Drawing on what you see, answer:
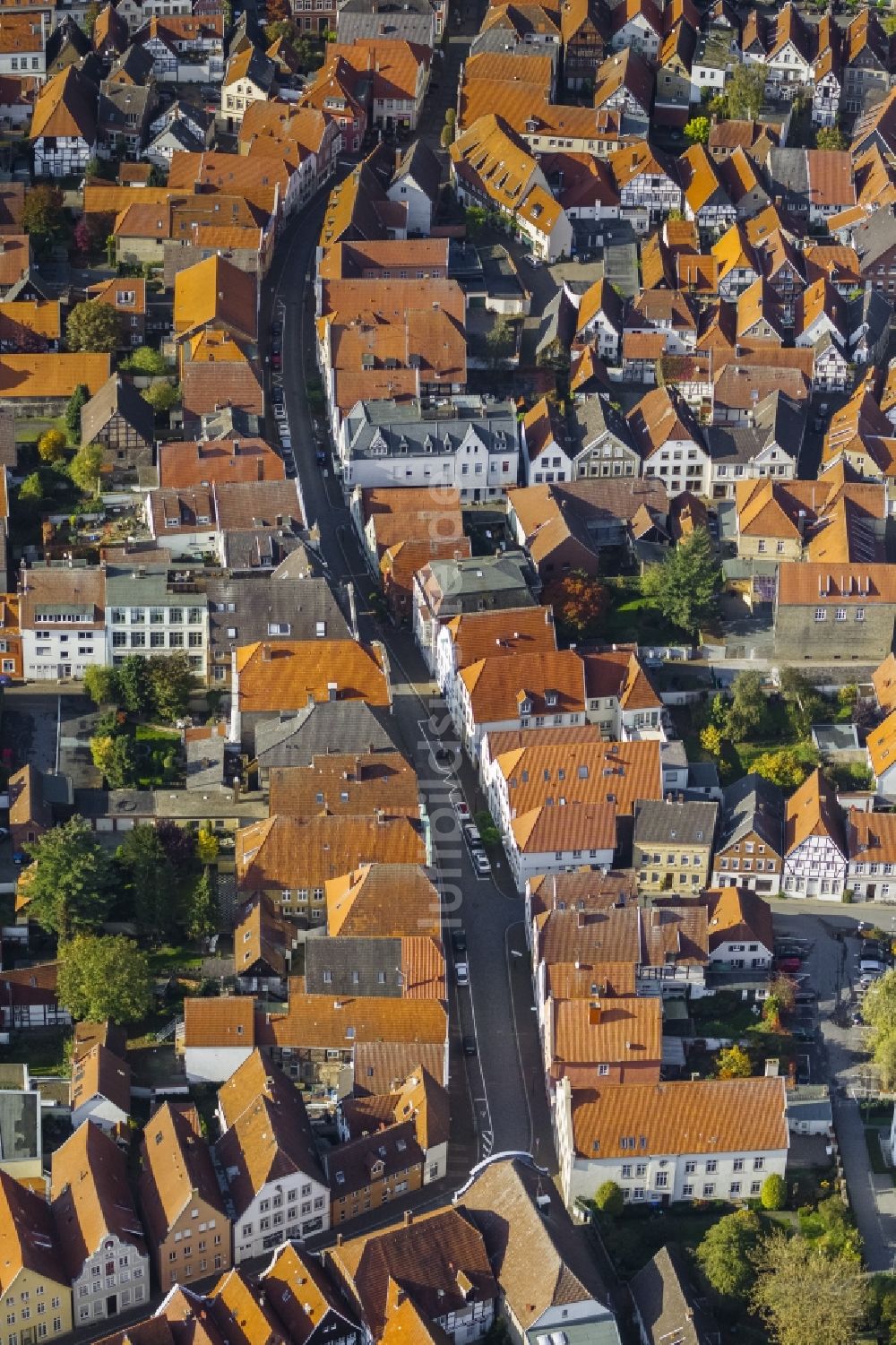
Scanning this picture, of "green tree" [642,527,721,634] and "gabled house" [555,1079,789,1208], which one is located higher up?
"green tree" [642,527,721,634]

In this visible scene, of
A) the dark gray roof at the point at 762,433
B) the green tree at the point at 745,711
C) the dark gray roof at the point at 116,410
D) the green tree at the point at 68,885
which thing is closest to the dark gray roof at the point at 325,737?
the green tree at the point at 68,885

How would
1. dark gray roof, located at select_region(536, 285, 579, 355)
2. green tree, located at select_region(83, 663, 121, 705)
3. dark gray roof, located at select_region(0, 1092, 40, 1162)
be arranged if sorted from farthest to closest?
dark gray roof, located at select_region(536, 285, 579, 355) < green tree, located at select_region(83, 663, 121, 705) < dark gray roof, located at select_region(0, 1092, 40, 1162)

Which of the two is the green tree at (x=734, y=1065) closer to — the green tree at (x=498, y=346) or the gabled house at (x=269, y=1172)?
the gabled house at (x=269, y=1172)

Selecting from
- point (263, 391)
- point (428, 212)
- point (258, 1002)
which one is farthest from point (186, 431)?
point (258, 1002)

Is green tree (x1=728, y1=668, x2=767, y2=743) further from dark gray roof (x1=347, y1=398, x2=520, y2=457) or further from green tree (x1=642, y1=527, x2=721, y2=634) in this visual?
dark gray roof (x1=347, y1=398, x2=520, y2=457)

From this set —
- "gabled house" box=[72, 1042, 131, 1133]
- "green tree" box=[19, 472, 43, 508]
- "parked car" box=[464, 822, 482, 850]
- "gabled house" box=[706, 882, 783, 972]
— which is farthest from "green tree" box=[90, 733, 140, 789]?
"gabled house" box=[706, 882, 783, 972]

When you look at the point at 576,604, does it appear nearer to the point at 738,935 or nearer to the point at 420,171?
the point at 738,935

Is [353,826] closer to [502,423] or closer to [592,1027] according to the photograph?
[592,1027]
